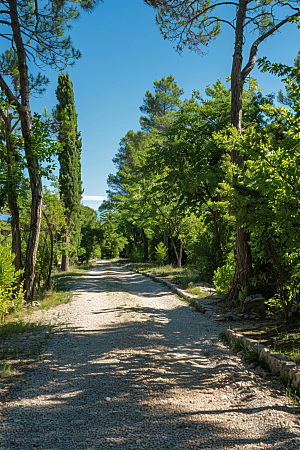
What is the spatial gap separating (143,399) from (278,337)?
2564mm

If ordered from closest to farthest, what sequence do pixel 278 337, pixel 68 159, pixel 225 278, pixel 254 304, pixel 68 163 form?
pixel 278 337, pixel 254 304, pixel 225 278, pixel 68 163, pixel 68 159

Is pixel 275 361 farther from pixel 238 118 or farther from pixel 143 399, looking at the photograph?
pixel 238 118

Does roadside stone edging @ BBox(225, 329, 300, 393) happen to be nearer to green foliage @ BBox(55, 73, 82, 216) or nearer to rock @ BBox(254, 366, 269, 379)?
rock @ BBox(254, 366, 269, 379)

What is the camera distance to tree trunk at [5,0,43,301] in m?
7.91

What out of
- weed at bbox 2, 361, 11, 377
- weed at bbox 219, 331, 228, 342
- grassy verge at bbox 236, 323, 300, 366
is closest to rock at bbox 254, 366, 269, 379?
grassy verge at bbox 236, 323, 300, 366

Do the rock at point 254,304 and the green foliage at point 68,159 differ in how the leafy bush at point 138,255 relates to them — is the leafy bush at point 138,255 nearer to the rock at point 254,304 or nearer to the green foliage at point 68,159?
the green foliage at point 68,159

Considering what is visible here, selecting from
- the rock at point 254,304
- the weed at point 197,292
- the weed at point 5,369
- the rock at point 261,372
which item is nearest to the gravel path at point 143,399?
the rock at point 261,372

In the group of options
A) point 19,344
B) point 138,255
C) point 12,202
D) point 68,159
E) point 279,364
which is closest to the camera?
point 279,364

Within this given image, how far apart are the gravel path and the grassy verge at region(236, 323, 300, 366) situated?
0.49 metres

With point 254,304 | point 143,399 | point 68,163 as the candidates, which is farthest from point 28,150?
point 68,163

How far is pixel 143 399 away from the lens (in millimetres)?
3123

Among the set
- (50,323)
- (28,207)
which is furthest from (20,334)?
(28,207)

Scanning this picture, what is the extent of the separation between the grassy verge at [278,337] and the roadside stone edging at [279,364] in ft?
0.38

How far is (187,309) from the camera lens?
8.09m
